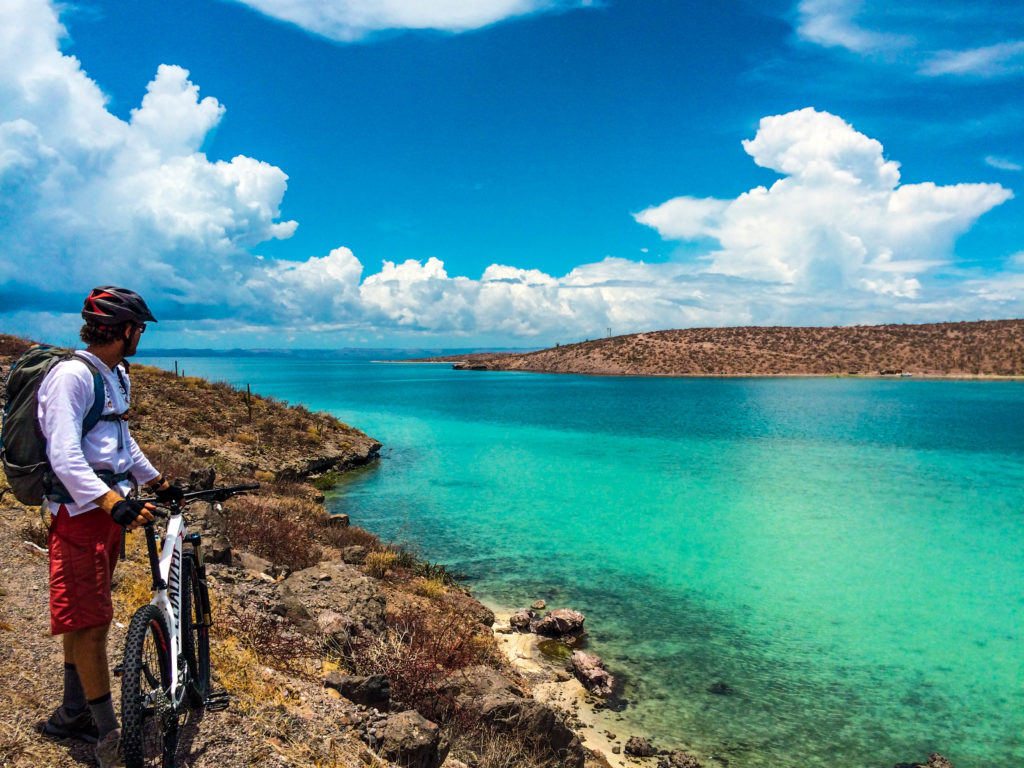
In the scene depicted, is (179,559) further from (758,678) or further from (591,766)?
(758,678)

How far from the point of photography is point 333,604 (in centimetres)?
843

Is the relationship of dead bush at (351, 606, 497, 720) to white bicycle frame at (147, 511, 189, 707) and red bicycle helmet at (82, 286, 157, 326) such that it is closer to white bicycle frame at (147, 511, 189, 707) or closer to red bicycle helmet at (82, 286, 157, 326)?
white bicycle frame at (147, 511, 189, 707)

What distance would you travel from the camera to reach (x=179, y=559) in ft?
13.8

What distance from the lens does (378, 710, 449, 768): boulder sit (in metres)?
4.84

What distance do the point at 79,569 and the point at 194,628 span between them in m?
1.25

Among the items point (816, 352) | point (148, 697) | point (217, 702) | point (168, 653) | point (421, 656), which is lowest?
point (421, 656)

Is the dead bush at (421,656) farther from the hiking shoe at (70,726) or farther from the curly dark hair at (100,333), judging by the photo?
the curly dark hair at (100,333)

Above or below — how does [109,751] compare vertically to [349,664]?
above

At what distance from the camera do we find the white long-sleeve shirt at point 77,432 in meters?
3.33

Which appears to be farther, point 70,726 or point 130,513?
point 70,726

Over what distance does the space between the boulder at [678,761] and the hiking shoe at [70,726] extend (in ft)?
20.7

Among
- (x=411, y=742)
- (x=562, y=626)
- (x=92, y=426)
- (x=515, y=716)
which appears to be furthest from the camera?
(x=562, y=626)

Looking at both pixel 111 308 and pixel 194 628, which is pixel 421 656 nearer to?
pixel 194 628

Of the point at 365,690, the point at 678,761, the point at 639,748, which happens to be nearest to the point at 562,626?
the point at 639,748
